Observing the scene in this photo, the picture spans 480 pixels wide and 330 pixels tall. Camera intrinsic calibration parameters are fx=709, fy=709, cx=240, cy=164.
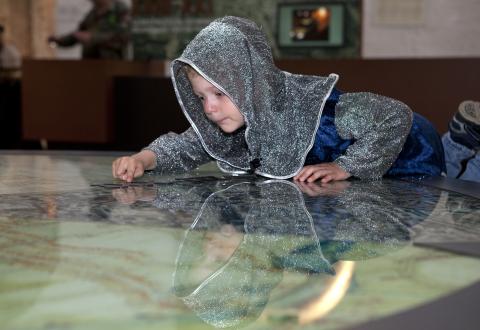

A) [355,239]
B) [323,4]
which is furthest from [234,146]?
[323,4]

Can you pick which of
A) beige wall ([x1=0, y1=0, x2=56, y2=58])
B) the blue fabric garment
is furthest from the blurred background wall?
the blue fabric garment

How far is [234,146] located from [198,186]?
399 mm

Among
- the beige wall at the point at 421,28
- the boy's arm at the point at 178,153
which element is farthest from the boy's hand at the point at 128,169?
the beige wall at the point at 421,28

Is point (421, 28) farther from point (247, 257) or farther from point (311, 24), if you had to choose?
point (247, 257)

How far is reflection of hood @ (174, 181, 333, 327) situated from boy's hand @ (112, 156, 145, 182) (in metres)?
0.39

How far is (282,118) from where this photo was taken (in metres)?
1.46

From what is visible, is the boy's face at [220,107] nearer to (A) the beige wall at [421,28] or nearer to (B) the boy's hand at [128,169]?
(B) the boy's hand at [128,169]

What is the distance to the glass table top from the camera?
479 millimetres

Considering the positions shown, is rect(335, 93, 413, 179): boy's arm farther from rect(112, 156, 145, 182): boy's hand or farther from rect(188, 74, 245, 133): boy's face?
rect(112, 156, 145, 182): boy's hand

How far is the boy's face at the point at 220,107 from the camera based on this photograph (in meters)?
1.45

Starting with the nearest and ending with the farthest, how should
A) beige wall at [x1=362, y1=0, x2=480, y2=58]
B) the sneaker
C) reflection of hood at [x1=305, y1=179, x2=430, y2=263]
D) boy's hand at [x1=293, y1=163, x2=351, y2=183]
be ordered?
reflection of hood at [x1=305, y1=179, x2=430, y2=263], boy's hand at [x1=293, y1=163, x2=351, y2=183], the sneaker, beige wall at [x1=362, y1=0, x2=480, y2=58]

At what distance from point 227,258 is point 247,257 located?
0.02 metres

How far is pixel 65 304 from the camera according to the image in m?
0.49

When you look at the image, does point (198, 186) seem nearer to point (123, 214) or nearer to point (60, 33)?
point (123, 214)
